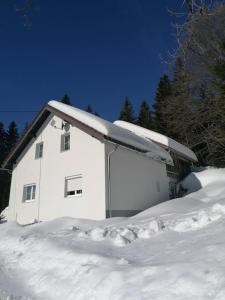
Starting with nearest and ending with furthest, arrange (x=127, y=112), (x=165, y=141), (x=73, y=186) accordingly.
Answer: (x=73, y=186)
(x=165, y=141)
(x=127, y=112)

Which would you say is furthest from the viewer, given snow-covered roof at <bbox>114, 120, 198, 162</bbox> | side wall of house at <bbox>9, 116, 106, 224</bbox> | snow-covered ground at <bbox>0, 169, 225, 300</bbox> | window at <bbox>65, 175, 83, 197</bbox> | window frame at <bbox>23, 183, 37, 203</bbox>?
snow-covered roof at <bbox>114, 120, 198, 162</bbox>

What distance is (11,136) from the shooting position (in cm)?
4359

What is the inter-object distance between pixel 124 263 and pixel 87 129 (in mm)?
10110

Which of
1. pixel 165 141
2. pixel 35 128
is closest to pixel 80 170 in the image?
pixel 35 128

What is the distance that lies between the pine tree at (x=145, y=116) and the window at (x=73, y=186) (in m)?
19.6

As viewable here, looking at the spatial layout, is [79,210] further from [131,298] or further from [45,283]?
[131,298]

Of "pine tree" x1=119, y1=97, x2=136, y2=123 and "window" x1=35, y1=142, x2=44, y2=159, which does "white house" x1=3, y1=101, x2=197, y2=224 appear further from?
"pine tree" x1=119, y1=97, x2=136, y2=123

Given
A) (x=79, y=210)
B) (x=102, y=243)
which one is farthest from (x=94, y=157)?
(x=102, y=243)

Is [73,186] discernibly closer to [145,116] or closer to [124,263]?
[124,263]

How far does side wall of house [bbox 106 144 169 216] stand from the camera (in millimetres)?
13992

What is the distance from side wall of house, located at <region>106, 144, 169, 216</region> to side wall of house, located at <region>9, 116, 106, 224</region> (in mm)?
684

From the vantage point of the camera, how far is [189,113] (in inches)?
798

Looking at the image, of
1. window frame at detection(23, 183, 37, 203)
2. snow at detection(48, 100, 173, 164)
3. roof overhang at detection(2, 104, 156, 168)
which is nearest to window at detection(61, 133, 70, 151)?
roof overhang at detection(2, 104, 156, 168)

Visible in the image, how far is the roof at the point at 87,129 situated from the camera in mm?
14352
